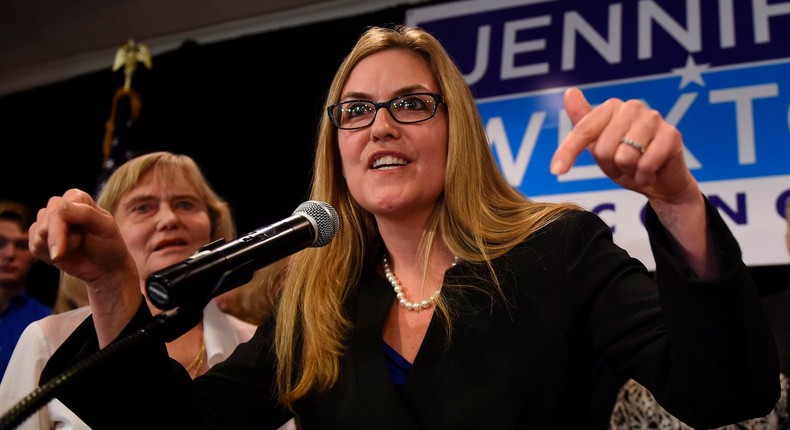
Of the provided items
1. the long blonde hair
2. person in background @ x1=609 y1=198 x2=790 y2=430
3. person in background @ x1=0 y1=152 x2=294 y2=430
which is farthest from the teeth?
person in background @ x1=609 y1=198 x2=790 y2=430

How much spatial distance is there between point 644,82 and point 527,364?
233cm

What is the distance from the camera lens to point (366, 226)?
1623 mm

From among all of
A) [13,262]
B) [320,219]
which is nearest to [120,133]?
[13,262]

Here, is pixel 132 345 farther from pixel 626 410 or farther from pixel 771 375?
pixel 626 410

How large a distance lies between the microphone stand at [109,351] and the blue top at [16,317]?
211cm

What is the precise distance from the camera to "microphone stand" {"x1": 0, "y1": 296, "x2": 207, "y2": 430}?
0.70 meters

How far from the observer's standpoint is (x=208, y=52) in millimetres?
4734

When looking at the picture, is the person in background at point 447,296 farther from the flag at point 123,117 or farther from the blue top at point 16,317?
the flag at point 123,117

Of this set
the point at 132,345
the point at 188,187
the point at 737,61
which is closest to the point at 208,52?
the point at 188,187

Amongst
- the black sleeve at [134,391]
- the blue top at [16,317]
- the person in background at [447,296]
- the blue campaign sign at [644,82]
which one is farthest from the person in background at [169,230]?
the blue campaign sign at [644,82]

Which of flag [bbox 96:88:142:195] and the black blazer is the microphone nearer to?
the black blazer

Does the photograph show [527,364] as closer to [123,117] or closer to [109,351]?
[109,351]

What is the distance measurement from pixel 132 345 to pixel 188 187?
63.5 inches

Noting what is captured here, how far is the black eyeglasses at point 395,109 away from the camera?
1.48 metres
